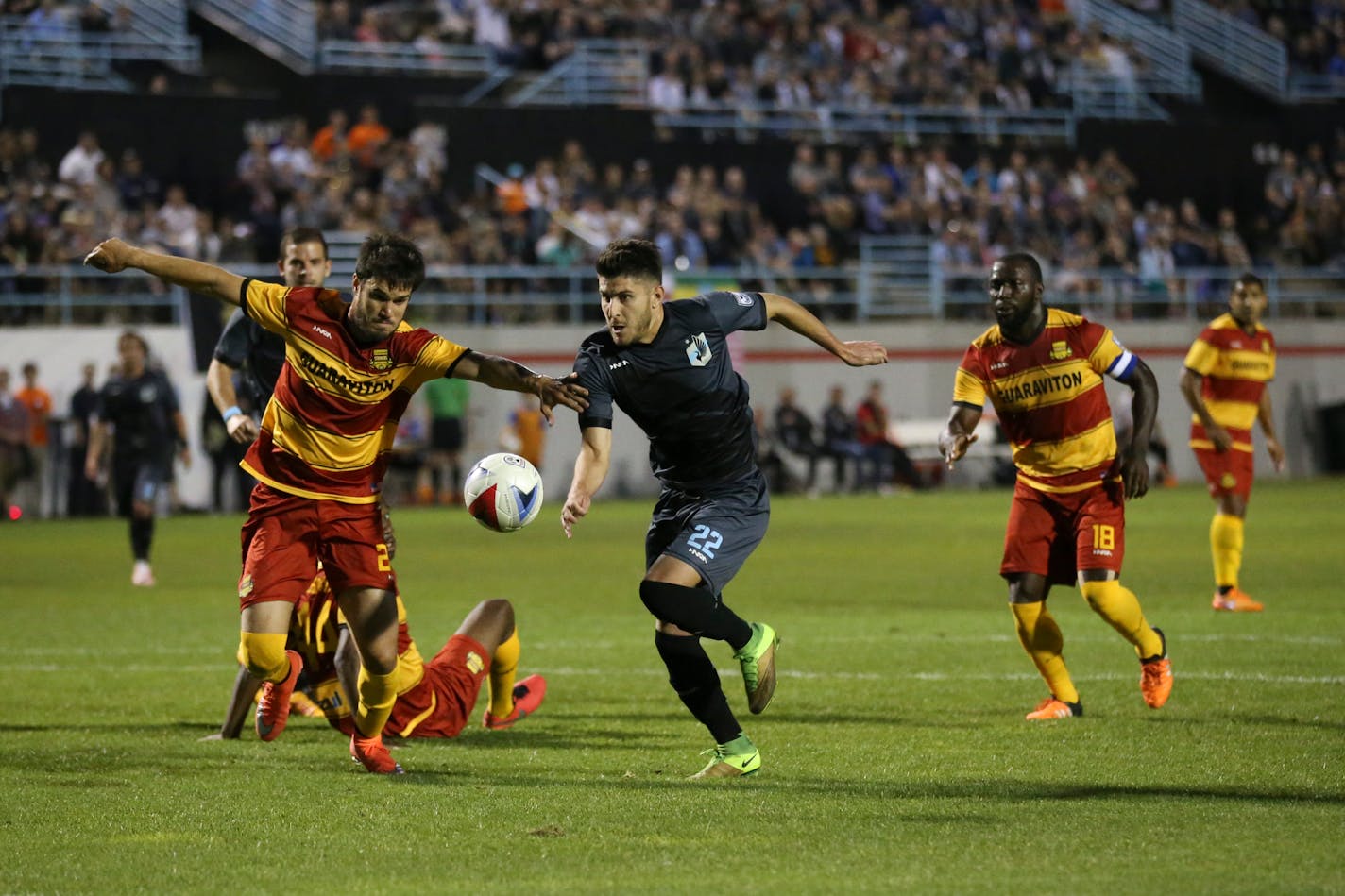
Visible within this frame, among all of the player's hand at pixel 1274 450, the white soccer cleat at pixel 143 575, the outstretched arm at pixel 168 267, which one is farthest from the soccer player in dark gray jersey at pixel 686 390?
the white soccer cleat at pixel 143 575

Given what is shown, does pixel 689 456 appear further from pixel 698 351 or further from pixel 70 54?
pixel 70 54

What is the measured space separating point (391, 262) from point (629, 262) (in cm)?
93

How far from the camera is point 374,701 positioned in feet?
24.5

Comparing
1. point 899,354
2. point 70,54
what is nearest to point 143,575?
point 70,54

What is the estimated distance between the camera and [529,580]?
17.1 m

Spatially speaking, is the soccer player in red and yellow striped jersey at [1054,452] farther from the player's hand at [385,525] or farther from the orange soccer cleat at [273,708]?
the orange soccer cleat at [273,708]

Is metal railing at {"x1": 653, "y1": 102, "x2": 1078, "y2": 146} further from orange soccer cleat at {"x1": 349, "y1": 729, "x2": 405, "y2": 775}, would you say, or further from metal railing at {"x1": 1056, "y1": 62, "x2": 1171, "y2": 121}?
orange soccer cleat at {"x1": 349, "y1": 729, "x2": 405, "y2": 775}

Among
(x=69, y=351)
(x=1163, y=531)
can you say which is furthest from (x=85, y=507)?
(x=1163, y=531)

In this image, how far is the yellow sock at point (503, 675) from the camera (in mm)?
8672

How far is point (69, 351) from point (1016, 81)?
2023cm

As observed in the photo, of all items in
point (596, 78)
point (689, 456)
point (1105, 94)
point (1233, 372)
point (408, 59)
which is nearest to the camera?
point (689, 456)

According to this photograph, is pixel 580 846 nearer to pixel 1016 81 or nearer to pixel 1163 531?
pixel 1163 531

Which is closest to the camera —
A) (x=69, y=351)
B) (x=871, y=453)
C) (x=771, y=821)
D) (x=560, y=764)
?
(x=771, y=821)

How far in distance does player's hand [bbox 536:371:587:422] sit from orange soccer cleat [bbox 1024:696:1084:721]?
3.00m
